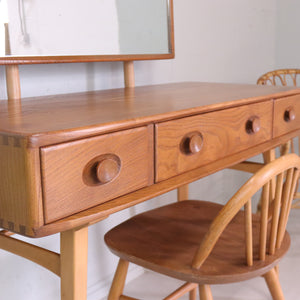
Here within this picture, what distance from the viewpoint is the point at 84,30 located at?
4.30 feet

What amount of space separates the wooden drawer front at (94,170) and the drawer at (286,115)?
0.61 m

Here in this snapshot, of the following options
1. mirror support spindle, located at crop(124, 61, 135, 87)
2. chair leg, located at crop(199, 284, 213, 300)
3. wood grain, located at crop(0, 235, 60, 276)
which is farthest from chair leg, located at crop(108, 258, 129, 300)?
mirror support spindle, located at crop(124, 61, 135, 87)

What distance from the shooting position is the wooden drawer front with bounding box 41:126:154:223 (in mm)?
708

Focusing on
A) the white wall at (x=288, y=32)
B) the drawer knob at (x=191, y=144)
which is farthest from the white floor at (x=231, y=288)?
the white wall at (x=288, y=32)

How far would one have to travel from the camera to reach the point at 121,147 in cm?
83

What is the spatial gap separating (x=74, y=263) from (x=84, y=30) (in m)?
0.74

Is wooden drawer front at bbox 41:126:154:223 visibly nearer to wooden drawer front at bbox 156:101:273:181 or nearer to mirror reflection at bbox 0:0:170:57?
wooden drawer front at bbox 156:101:273:181

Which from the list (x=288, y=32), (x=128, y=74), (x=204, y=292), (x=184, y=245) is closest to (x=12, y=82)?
(x=128, y=74)

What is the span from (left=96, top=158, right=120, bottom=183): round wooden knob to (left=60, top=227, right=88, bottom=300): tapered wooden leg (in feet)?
0.41

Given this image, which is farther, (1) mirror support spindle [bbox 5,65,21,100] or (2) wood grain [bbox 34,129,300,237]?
(1) mirror support spindle [bbox 5,65,21,100]

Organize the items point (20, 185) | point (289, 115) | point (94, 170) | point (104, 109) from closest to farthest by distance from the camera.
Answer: point (20, 185) → point (94, 170) → point (104, 109) → point (289, 115)

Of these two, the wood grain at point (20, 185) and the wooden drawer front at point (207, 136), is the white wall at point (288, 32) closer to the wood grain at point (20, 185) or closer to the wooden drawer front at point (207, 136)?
the wooden drawer front at point (207, 136)

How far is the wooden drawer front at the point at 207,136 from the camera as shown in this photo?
94cm

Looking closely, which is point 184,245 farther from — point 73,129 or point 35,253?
point 73,129
